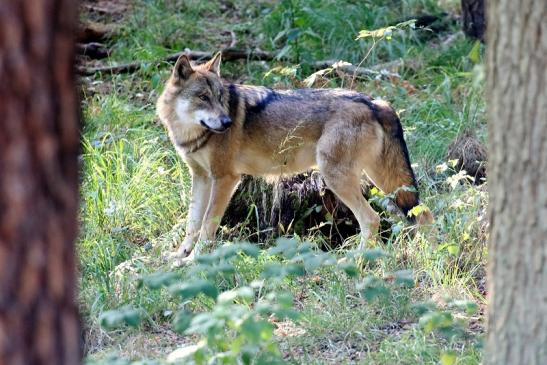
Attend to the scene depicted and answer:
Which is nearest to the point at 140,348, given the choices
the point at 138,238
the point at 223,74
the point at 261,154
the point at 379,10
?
the point at 138,238

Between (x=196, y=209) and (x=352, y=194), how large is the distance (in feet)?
4.04

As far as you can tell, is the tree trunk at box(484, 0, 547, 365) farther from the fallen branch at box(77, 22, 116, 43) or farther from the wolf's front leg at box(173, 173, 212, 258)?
the fallen branch at box(77, 22, 116, 43)

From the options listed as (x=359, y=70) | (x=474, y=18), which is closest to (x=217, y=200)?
(x=359, y=70)

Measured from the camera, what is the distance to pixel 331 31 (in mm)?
9875

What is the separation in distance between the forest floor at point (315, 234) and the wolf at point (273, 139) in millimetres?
323

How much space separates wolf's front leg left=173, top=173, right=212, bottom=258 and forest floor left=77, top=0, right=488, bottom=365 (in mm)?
103

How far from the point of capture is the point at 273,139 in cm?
729

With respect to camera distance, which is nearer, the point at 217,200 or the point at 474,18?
the point at 217,200

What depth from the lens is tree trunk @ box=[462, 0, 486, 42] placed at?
Answer: 1007cm

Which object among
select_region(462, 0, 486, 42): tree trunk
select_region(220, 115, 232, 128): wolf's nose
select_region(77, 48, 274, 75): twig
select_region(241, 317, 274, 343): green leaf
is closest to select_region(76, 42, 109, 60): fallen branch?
select_region(77, 48, 274, 75): twig

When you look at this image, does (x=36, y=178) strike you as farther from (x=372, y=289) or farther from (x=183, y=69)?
(x=183, y=69)

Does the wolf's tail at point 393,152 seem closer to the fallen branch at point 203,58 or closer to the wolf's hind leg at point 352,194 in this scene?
the wolf's hind leg at point 352,194

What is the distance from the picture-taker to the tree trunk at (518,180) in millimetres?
2973

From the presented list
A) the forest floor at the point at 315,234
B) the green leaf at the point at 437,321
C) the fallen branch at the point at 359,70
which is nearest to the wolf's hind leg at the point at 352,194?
the forest floor at the point at 315,234
